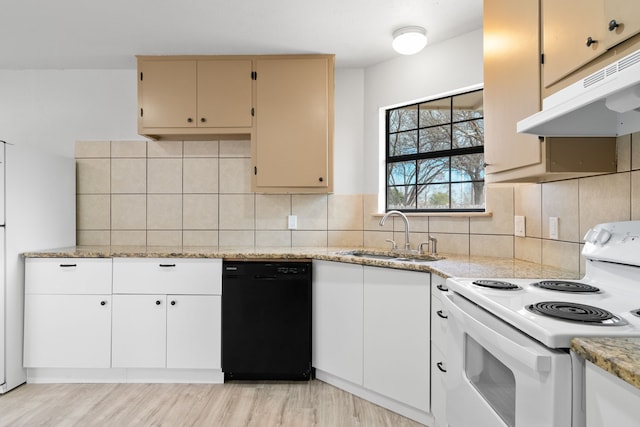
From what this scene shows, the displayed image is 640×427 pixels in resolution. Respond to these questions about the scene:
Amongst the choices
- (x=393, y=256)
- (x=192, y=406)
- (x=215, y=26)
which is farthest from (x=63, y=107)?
(x=393, y=256)

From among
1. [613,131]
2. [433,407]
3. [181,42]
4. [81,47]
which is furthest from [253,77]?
[433,407]

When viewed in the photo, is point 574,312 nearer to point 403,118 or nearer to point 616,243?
point 616,243

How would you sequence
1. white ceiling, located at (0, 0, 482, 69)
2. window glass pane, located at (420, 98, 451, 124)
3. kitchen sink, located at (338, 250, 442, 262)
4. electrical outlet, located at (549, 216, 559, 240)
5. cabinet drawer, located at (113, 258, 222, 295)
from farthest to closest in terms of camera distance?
window glass pane, located at (420, 98, 451, 124) < cabinet drawer, located at (113, 258, 222, 295) < kitchen sink, located at (338, 250, 442, 262) < white ceiling, located at (0, 0, 482, 69) < electrical outlet, located at (549, 216, 559, 240)

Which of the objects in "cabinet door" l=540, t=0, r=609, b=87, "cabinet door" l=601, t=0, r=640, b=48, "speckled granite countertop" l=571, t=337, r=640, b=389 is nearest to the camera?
"speckled granite countertop" l=571, t=337, r=640, b=389

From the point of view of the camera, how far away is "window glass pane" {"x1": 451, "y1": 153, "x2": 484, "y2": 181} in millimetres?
2557

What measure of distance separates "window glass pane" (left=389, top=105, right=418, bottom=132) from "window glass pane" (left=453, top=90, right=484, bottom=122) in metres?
0.31

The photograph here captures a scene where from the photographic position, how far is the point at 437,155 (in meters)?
2.74

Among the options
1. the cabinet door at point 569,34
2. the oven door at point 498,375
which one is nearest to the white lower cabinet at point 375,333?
the oven door at point 498,375

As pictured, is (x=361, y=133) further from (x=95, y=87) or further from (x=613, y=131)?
(x=95, y=87)

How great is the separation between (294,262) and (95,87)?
224cm

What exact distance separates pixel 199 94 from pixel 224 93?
7.2 inches

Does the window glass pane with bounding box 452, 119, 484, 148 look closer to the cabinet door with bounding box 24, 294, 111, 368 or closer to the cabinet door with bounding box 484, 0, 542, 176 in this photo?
the cabinet door with bounding box 484, 0, 542, 176

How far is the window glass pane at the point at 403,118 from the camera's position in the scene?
113 inches

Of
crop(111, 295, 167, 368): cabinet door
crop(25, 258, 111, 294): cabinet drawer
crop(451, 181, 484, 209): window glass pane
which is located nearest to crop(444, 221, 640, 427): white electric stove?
crop(451, 181, 484, 209): window glass pane
